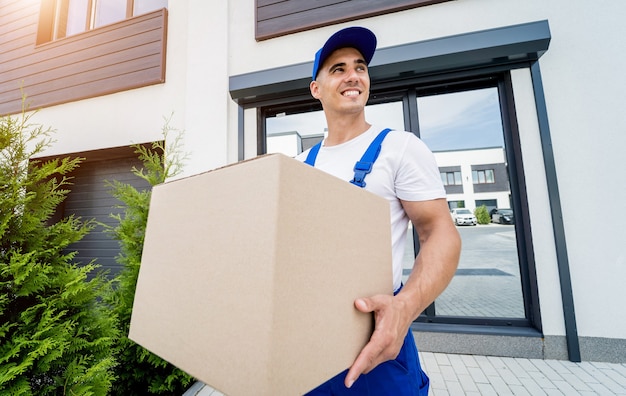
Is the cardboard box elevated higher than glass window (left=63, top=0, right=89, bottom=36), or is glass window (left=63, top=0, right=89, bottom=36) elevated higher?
glass window (left=63, top=0, right=89, bottom=36)

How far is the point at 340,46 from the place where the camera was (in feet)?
3.91

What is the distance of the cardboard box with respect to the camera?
45 cm

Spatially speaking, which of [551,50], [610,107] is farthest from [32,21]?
[610,107]

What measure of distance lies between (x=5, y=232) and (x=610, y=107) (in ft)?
15.3

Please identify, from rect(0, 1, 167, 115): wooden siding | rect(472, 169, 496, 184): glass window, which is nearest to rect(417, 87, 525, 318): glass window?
rect(472, 169, 496, 184): glass window

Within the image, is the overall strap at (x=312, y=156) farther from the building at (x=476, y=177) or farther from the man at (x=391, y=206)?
the building at (x=476, y=177)

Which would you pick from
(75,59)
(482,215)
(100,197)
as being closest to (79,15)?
(75,59)

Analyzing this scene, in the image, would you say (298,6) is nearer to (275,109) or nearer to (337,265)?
(275,109)

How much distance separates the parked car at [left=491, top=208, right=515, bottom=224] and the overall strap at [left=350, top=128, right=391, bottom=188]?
271 centimetres

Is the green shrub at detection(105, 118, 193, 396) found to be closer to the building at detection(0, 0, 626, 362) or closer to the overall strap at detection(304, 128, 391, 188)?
the building at detection(0, 0, 626, 362)

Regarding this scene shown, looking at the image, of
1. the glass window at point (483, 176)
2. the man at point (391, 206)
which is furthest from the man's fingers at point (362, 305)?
the glass window at point (483, 176)

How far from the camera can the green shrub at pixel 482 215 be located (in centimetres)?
317

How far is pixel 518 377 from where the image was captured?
2.36m

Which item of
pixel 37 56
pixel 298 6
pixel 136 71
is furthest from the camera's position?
pixel 37 56
